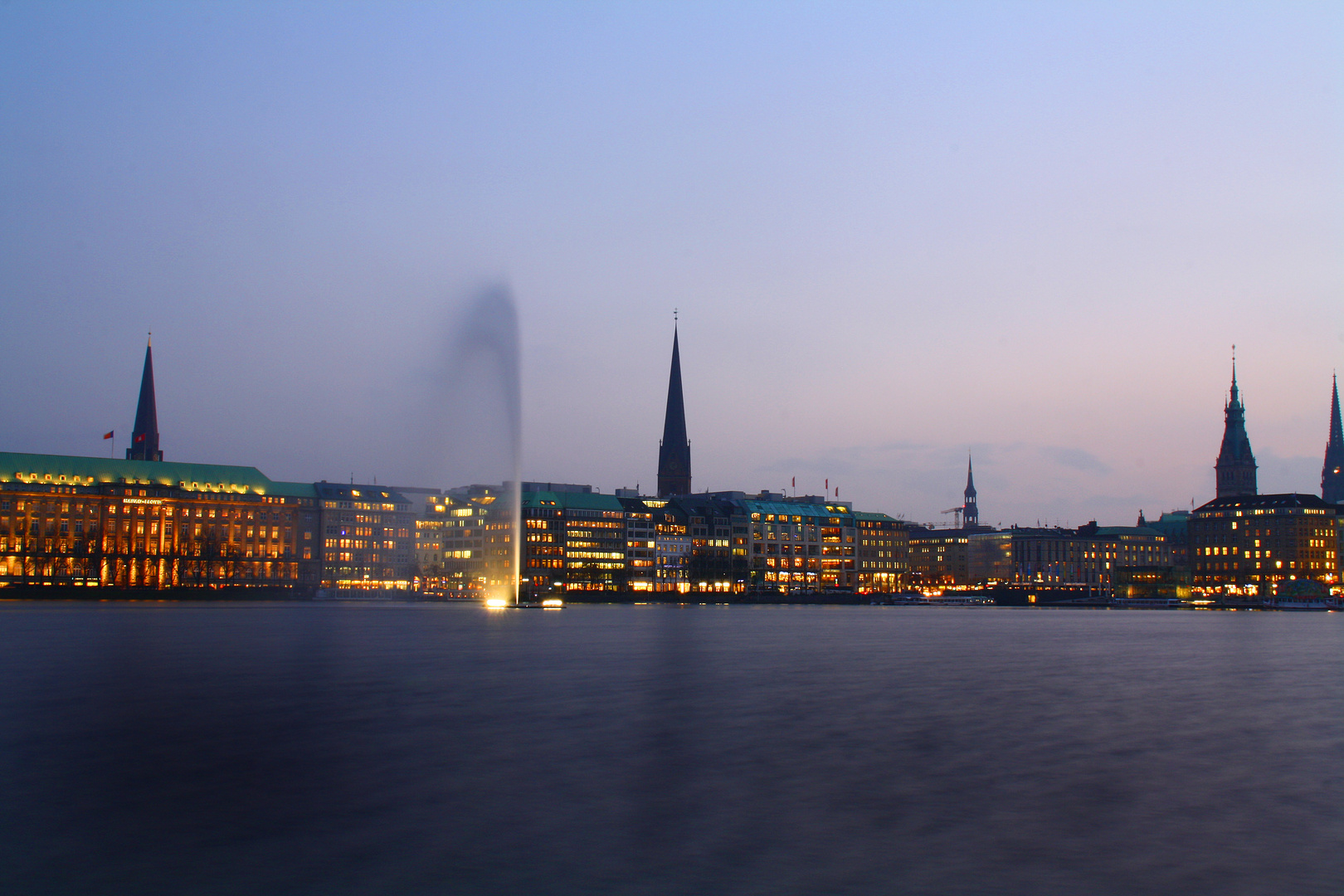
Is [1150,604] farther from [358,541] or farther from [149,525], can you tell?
[149,525]

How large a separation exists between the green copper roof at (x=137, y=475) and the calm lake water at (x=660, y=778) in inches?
5364

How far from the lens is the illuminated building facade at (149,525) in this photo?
6358 inches

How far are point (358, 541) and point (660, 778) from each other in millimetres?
179783

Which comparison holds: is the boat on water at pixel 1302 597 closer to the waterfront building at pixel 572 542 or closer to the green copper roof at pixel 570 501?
the waterfront building at pixel 572 542

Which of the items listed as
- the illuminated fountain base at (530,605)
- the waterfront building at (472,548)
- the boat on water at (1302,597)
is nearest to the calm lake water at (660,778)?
the illuminated fountain base at (530,605)

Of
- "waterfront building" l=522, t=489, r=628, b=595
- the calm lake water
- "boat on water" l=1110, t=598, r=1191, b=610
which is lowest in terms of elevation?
"boat on water" l=1110, t=598, r=1191, b=610

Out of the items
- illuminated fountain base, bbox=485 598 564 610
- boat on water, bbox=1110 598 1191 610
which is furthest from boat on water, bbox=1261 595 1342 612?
illuminated fountain base, bbox=485 598 564 610

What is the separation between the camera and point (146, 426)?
191 meters

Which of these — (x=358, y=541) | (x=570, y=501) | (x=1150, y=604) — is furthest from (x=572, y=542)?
(x=1150, y=604)

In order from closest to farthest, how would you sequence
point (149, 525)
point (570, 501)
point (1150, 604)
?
point (149, 525) < point (1150, 604) < point (570, 501)

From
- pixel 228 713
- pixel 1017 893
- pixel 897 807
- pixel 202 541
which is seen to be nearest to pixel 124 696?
pixel 228 713

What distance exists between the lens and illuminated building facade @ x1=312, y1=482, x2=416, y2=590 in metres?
191

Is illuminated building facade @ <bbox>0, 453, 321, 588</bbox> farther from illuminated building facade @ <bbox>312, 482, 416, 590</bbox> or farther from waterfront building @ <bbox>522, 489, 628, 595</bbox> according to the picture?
waterfront building @ <bbox>522, 489, 628, 595</bbox>

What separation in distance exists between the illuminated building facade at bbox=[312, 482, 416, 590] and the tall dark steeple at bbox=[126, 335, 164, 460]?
2539cm
